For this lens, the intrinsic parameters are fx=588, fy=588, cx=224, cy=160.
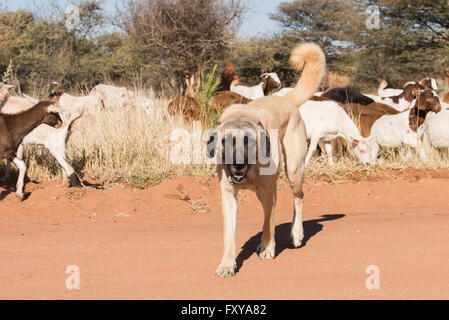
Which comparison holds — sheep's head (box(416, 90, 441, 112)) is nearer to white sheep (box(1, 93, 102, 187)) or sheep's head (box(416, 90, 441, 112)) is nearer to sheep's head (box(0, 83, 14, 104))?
white sheep (box(1, 93, 102, 187))

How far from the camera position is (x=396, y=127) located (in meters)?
11.0

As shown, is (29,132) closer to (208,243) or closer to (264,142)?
(208,243)

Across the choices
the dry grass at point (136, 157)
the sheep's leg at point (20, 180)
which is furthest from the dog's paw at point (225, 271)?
the dry grass at point (136, 157)

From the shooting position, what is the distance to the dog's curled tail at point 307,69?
610 cm

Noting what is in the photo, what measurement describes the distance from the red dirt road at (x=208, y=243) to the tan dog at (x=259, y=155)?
0.79 feet

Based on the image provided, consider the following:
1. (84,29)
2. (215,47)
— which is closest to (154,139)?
(215,47)

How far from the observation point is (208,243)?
550cm

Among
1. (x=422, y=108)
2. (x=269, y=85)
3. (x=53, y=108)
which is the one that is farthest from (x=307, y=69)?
(x=269, y=85)

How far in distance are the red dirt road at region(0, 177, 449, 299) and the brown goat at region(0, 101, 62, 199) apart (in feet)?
1.68

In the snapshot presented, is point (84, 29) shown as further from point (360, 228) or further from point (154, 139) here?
point (360, 228)

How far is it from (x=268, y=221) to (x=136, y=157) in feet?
16.9

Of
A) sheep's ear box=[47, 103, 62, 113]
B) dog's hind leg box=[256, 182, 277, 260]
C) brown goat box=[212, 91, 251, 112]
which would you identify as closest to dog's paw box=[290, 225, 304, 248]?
dog's hind leg box=[256, 182, 277, 260]

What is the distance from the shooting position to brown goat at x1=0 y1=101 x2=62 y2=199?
8.14 m
